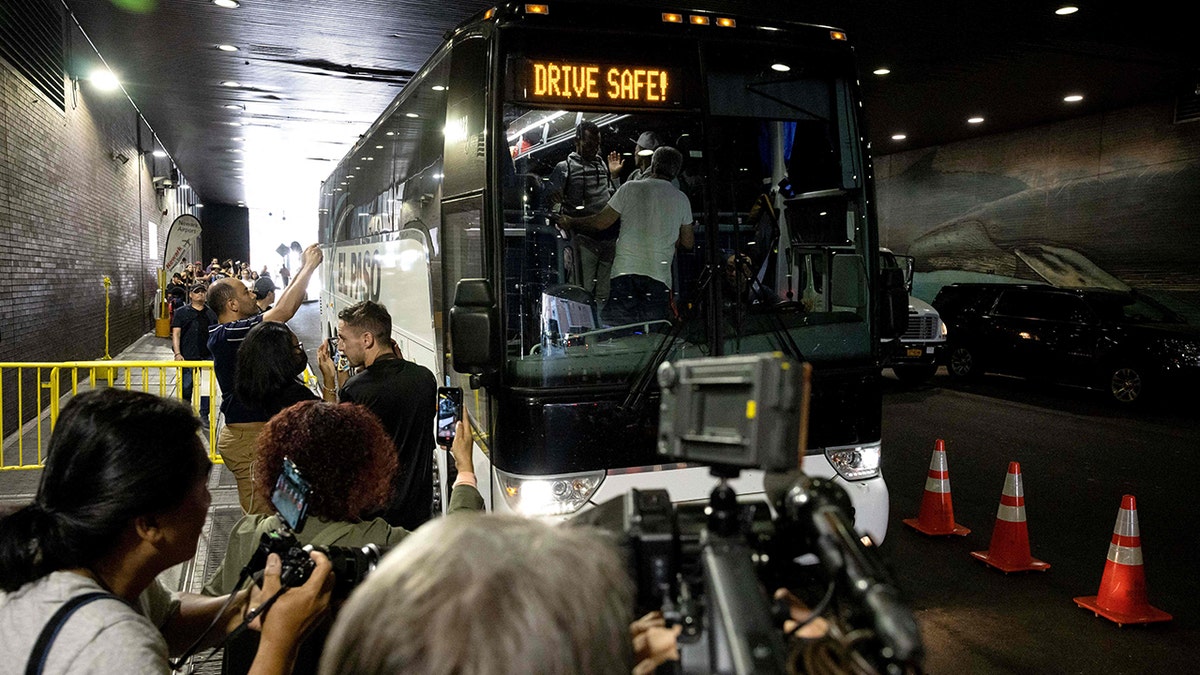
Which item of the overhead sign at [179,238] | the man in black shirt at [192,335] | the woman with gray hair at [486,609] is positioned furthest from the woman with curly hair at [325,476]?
the overhead sign at [179,238]

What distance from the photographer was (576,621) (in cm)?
105

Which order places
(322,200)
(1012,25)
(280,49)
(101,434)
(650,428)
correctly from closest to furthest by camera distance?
1. (101,434)
2. (650,428)
3. (1012,25)
4. (280,49)
5. (322,200)

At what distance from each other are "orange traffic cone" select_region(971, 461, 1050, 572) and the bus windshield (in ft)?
6.43

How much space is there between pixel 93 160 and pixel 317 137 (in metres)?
8.39

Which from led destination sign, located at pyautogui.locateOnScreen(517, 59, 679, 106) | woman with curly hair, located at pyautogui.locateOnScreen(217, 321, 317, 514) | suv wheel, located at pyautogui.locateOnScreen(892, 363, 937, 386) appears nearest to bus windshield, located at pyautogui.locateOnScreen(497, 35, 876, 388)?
led destination sign, located at pyautogui.locateOnScreen(517, 59, 679, 106)

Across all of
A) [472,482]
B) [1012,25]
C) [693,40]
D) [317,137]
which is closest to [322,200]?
[317,137]

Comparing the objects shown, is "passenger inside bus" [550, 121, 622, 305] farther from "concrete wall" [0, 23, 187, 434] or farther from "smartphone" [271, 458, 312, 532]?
"concrete wall" [0, 23, 187, 434]

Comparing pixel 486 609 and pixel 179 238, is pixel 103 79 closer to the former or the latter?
pixel 179 238

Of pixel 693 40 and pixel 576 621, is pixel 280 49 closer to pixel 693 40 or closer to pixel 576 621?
pixel 693 40

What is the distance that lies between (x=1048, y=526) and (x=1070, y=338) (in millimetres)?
8687

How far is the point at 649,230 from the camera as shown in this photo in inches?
190

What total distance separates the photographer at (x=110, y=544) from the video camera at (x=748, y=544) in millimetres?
884

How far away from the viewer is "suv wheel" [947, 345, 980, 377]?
55.0 feet

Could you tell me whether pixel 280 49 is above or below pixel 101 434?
above
